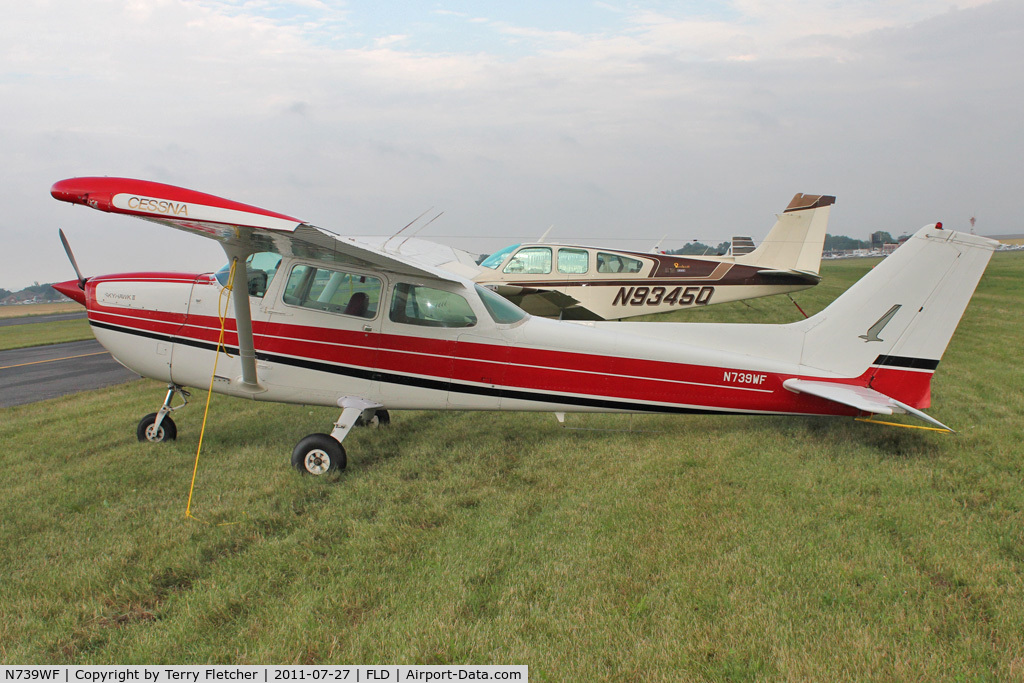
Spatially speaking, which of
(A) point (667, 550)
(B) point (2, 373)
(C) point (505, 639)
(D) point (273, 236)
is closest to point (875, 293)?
(A) point (667, 550)

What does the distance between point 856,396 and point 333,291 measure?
189 inches

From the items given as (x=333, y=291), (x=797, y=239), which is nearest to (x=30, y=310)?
(x=333, y=291)

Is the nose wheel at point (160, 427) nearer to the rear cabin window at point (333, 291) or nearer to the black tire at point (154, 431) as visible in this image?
the black tire at point (154, 431)

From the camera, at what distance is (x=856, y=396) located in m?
5.01

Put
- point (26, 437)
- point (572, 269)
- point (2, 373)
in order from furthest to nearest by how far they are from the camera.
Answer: point (572, 269)
point (2, 373)
point (26, 437)

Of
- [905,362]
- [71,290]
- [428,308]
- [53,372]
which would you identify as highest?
→ [905,362]

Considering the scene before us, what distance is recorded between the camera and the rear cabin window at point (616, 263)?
13.6 metres

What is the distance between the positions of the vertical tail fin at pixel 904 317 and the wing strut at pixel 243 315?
5197 mm

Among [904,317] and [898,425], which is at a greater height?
[904,317]

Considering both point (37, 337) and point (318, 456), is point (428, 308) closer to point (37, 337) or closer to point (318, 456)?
point (318, 456)

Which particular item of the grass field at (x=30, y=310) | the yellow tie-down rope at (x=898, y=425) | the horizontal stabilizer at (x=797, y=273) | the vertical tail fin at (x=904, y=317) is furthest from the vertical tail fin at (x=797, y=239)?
the grass field at (x=30, y=310)

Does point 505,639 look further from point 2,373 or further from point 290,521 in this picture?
point 2,373

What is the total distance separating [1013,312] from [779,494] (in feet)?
50.7

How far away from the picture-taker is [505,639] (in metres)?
2.76
